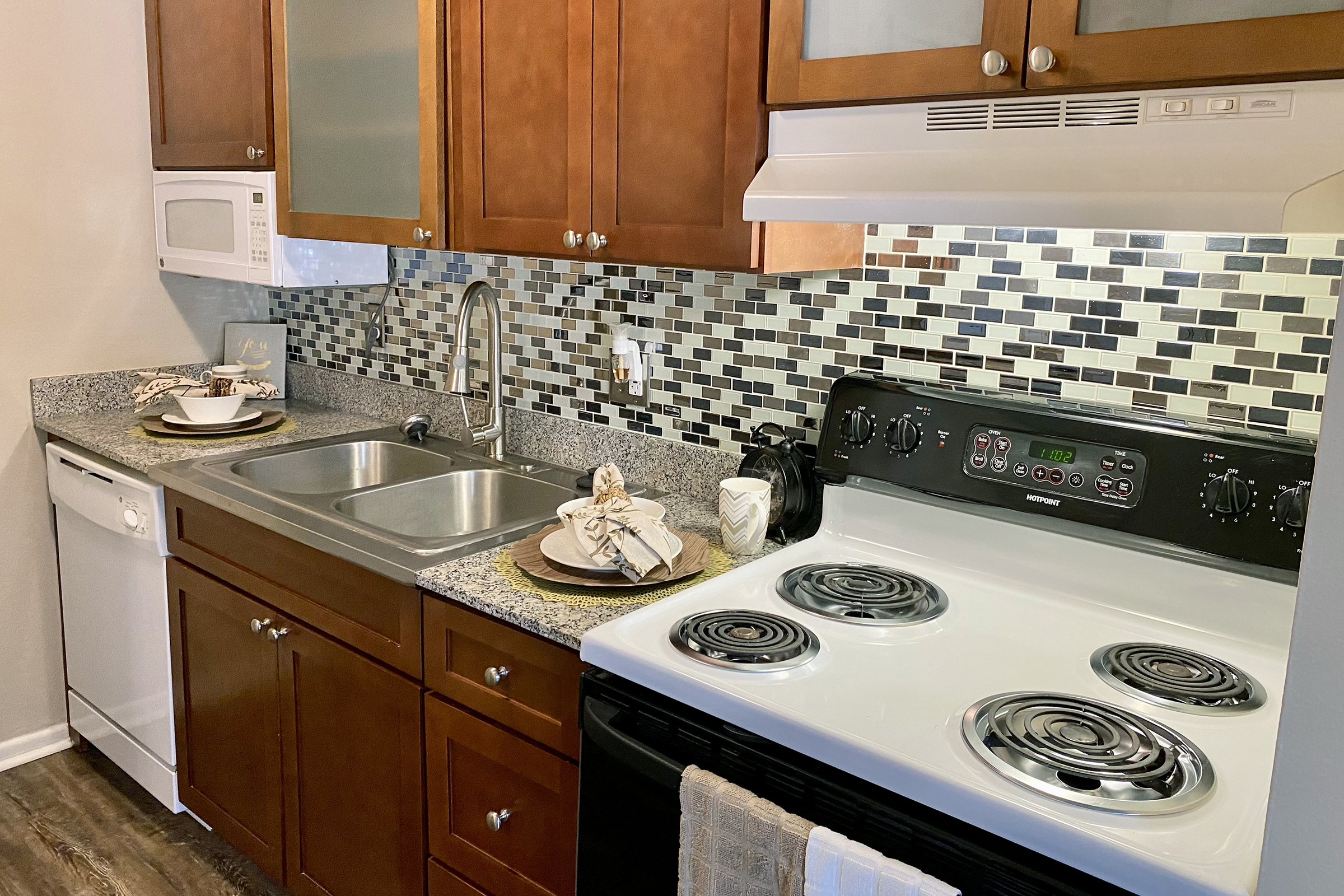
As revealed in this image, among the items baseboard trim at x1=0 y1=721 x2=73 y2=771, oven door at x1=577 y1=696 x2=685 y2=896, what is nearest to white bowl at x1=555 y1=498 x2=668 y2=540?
oven door at x1=577 y1=696 x2=685 y2=896

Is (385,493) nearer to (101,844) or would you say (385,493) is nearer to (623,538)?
(623,538)

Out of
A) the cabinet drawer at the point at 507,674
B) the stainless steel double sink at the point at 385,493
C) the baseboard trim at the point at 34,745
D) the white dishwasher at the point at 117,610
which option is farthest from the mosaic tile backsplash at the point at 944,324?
the baseboard trim at the point at 34,745

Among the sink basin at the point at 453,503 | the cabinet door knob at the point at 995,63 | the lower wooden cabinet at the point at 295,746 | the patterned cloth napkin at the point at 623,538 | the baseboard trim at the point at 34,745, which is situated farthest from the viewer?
the baseboard trim at the point at 34,745

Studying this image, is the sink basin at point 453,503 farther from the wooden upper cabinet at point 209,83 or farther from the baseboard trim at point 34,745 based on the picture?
the baseboard trim at point 34,745

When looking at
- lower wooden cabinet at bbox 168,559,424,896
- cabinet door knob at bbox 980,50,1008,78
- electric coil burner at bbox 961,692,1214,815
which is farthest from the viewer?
lower wooden cabinet at bbox 168,559,424,896

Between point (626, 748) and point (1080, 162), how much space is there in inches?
36.4

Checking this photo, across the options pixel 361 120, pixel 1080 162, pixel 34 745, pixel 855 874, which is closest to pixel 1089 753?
pixel 855 874

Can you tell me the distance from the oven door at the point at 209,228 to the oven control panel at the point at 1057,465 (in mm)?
1763

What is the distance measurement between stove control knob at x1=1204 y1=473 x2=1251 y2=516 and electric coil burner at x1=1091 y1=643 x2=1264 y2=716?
20 cm

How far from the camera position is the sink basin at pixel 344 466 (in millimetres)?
2514

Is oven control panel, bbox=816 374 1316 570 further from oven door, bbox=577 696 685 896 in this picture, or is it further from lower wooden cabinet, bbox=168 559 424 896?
lower wooden cabinet, bbox=168 559 424 896

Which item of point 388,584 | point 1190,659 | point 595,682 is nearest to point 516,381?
point 388,584

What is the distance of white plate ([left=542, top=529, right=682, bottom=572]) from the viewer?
169cm

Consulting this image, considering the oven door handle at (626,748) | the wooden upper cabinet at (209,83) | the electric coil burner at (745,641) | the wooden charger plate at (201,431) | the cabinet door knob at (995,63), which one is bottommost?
the oven door handle at (626,748)
